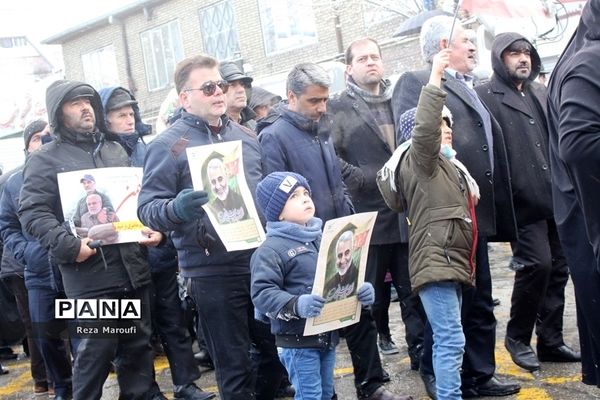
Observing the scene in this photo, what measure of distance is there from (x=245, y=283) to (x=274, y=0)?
17.6 m

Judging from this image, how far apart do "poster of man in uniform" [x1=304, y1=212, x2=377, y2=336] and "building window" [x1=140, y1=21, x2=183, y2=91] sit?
20019 mm

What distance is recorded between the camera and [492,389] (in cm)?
474

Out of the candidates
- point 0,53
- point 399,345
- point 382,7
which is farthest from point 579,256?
point 0,53

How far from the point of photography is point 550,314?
5.35 m

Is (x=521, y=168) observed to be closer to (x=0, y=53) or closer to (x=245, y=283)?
(x=245, y=283)

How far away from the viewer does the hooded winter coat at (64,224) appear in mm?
4617

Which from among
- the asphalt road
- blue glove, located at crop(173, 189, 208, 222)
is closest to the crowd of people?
blue glove, located at crop(173, 189, 208, 222)

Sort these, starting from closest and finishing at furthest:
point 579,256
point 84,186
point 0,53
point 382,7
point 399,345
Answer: point 579,256, point 84,186, point 399,345, point 382,7, point 0,53

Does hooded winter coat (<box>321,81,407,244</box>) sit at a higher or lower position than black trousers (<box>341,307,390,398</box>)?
higher

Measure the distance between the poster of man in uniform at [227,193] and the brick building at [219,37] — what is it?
40.2 feet

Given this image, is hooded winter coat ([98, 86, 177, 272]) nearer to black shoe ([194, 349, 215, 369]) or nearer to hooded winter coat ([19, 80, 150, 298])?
hooded winter coat ([19, 80, 150, 298])

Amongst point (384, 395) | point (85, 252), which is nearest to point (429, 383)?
point (384, 395)

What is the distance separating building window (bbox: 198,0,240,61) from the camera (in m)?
22.0

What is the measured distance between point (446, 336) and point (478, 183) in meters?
1.03
